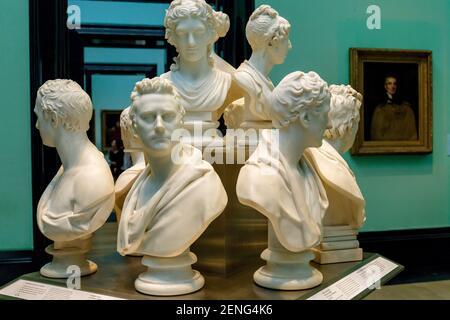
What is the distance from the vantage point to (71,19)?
12.2 feet

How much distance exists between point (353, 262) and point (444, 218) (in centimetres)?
235

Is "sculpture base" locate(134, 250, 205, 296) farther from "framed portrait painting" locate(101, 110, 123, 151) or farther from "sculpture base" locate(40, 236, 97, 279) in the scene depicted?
"framed portrait painting" locate(101, 110, 123, 151)

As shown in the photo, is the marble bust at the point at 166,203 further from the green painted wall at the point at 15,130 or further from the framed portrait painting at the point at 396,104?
the framed portrait painting at the point at 396,104

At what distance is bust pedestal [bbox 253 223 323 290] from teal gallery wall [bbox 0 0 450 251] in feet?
7.45

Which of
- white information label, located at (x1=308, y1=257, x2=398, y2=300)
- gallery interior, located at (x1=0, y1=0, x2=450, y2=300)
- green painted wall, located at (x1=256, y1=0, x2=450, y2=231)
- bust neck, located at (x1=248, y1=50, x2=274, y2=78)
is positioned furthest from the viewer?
green painted wall, located at (x1=256, y1=0, x2=450, y2=231)

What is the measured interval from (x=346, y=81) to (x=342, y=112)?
163 centimetres

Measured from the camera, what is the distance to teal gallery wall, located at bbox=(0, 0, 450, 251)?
366cm

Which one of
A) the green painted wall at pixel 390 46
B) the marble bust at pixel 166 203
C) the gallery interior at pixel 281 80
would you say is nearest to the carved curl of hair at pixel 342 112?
the gallery interior at pixel 281 80

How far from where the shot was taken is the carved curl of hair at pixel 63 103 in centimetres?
225

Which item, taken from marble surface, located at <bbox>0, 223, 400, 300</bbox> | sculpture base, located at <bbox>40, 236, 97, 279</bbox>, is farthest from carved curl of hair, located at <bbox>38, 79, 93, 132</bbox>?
marble surface, located at <bbox>0, 223, 400, 300</bbox>

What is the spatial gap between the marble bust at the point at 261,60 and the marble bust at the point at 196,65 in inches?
5.0

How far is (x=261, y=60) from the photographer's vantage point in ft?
9.30

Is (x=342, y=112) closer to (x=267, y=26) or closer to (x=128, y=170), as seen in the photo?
(x=267, y=26)
